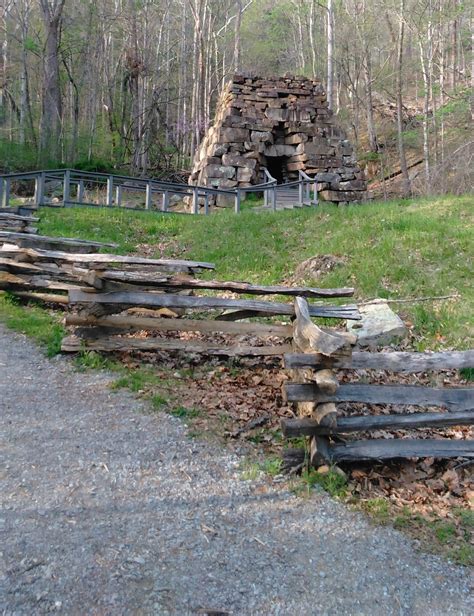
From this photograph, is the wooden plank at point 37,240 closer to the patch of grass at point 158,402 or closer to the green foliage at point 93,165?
the patch of grass at point 158,402

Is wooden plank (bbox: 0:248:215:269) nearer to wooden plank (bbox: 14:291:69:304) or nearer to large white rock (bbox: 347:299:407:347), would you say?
wooden plank (bbox: 14:291:69:304)

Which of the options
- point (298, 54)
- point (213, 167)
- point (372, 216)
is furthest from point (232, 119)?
point (298, 54)

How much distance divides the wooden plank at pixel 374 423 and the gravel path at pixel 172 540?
20.5 inches

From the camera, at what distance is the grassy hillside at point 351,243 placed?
8.42 metres

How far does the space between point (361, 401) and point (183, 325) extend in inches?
103

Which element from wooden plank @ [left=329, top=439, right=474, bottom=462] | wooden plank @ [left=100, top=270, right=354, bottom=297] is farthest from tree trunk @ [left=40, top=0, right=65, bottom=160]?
wooden plank @ [left=329, top=439, right=474, bottom=462]

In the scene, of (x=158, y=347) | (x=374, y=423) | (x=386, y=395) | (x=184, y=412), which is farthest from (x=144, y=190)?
Answer: (x=374, y=423)

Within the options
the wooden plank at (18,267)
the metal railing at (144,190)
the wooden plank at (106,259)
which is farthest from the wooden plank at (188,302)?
the metal railing at (144,190)

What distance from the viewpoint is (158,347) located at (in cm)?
660

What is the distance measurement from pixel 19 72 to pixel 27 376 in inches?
1286

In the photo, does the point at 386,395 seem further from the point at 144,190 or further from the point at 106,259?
the point at 144,190

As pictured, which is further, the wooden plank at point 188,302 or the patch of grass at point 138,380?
the wooden plank at point 188,302

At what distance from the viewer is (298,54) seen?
131 ft

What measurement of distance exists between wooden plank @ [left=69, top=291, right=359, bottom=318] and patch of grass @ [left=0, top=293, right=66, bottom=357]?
3.28ft
